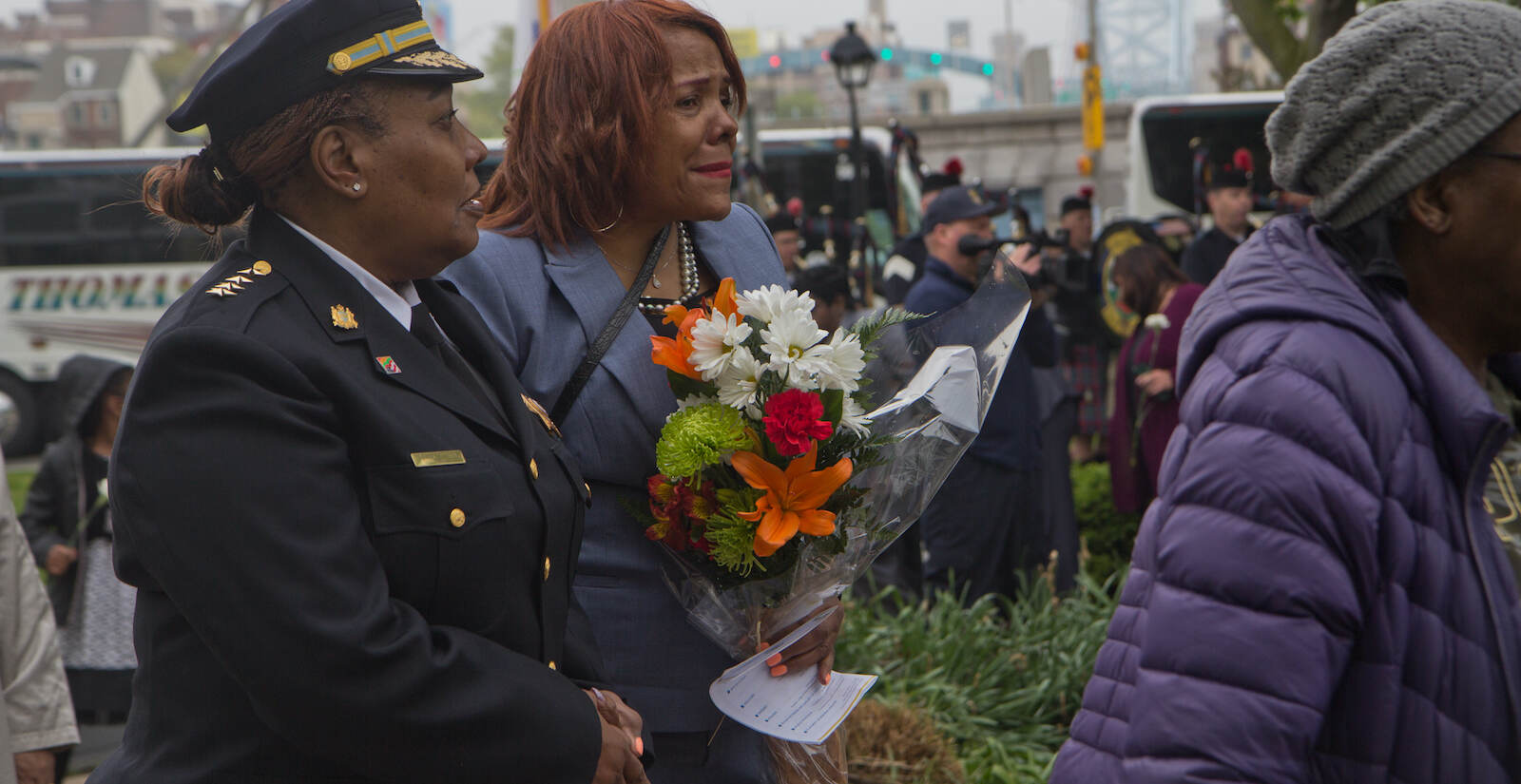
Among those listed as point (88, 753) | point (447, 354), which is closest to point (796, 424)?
point (447, 354)

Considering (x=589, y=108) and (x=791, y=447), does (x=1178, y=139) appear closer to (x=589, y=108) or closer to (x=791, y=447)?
(x=589, y=108)

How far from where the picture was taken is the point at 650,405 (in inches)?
93.4

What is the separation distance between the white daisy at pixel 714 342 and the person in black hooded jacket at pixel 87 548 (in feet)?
10.8

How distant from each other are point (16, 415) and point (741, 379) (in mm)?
16502

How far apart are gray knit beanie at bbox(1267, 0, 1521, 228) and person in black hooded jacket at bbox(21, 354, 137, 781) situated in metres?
4.15

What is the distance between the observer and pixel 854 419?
2242mm

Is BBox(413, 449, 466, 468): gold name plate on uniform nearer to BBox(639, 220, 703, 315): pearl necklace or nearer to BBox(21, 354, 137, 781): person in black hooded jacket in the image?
BBox(639, 220, 703, 315): pearl necklace

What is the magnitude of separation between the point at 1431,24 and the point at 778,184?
56.6ft

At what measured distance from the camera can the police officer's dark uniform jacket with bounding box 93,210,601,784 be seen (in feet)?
5.17

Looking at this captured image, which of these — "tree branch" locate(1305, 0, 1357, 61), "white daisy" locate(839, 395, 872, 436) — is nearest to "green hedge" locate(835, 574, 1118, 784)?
"white daisy" locate(839, 395, 872, 436)

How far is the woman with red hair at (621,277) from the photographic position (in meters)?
2.37

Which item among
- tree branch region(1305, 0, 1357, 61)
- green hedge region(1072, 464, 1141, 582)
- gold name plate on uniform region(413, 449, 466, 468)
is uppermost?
gold name plate on uniform region(413, 449, 466, 468)

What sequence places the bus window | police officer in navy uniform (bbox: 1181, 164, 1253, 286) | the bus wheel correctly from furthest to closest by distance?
1. the bus window
2. the bus wheel
3. police officer in navy uniform (bbox: 1181, 164, 1253, 286)

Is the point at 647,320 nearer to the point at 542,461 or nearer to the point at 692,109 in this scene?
the point at 692,109
